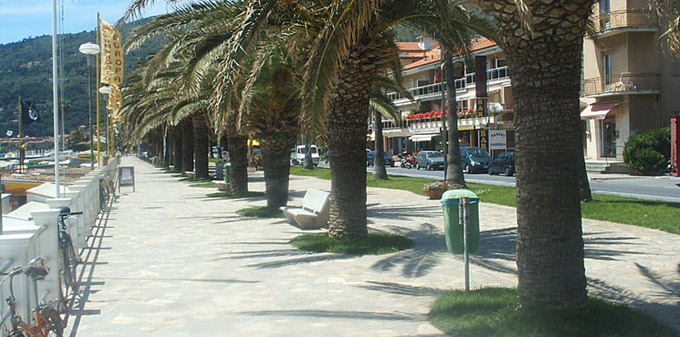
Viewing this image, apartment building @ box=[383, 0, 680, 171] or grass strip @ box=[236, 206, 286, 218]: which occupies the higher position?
apartment building @ box=[383, 0, 680, 171]

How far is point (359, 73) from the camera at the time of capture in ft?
36.2

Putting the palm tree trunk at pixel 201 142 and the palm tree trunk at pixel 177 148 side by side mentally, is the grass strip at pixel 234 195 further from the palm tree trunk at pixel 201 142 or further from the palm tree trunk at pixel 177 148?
the palm tree trunk at pixel 177 148

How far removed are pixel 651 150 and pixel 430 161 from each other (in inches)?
681

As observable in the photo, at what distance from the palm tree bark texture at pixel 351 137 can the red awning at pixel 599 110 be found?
95.0ft

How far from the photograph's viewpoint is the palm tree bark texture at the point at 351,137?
11.0m

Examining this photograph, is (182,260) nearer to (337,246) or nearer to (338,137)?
(337,246)

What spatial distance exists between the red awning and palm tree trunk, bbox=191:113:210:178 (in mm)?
21475

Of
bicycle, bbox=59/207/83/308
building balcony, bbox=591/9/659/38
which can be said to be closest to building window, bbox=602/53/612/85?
building balcony, bbox=591/9/659/38

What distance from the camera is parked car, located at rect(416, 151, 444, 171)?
4616 centimetres

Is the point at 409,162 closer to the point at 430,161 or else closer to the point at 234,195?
the point at 430,161

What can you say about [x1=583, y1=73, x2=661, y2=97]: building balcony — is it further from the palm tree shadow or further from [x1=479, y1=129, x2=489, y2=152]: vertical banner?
the palm tree shadow

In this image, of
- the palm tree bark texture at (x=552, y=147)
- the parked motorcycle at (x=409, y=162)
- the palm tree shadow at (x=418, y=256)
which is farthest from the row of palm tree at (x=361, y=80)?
the parked motorcycle at (x=409, y=162)

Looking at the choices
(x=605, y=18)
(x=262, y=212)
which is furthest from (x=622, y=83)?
(x=262, y=212)

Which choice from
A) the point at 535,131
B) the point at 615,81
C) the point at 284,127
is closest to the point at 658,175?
the point at 615,81
